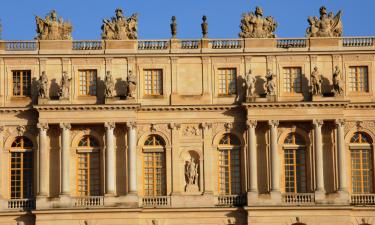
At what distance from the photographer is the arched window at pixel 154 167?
78.1 metres

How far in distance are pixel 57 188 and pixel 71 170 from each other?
134 cm

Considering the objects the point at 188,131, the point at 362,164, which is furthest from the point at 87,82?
the point at 362,164

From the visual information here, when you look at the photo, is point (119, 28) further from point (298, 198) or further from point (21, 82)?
point (298, 198)

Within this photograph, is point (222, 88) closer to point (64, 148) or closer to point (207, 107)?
point (207, 107)

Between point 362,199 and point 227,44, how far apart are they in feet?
39.2

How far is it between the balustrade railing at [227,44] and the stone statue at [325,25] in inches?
161

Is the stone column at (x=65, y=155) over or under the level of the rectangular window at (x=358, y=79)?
under

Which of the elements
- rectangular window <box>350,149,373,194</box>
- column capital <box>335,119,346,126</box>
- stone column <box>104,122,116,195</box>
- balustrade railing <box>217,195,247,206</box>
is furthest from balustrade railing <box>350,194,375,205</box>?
stone column <box>104,122,116,195</box>

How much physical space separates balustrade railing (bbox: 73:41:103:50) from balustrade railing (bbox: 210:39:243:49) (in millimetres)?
6609

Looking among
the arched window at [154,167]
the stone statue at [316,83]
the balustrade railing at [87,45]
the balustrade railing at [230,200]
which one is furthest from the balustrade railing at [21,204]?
the stone statue at [316,83]

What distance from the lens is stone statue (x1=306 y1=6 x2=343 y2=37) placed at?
7900 cm

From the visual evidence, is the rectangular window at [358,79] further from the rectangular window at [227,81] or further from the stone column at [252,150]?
the rectangular window at [227,81]

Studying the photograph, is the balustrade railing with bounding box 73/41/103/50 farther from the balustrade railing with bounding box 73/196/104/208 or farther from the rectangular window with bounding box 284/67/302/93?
the rectangular window with bounding box 284/67/302/93

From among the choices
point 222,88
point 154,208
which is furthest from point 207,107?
point 154,208
